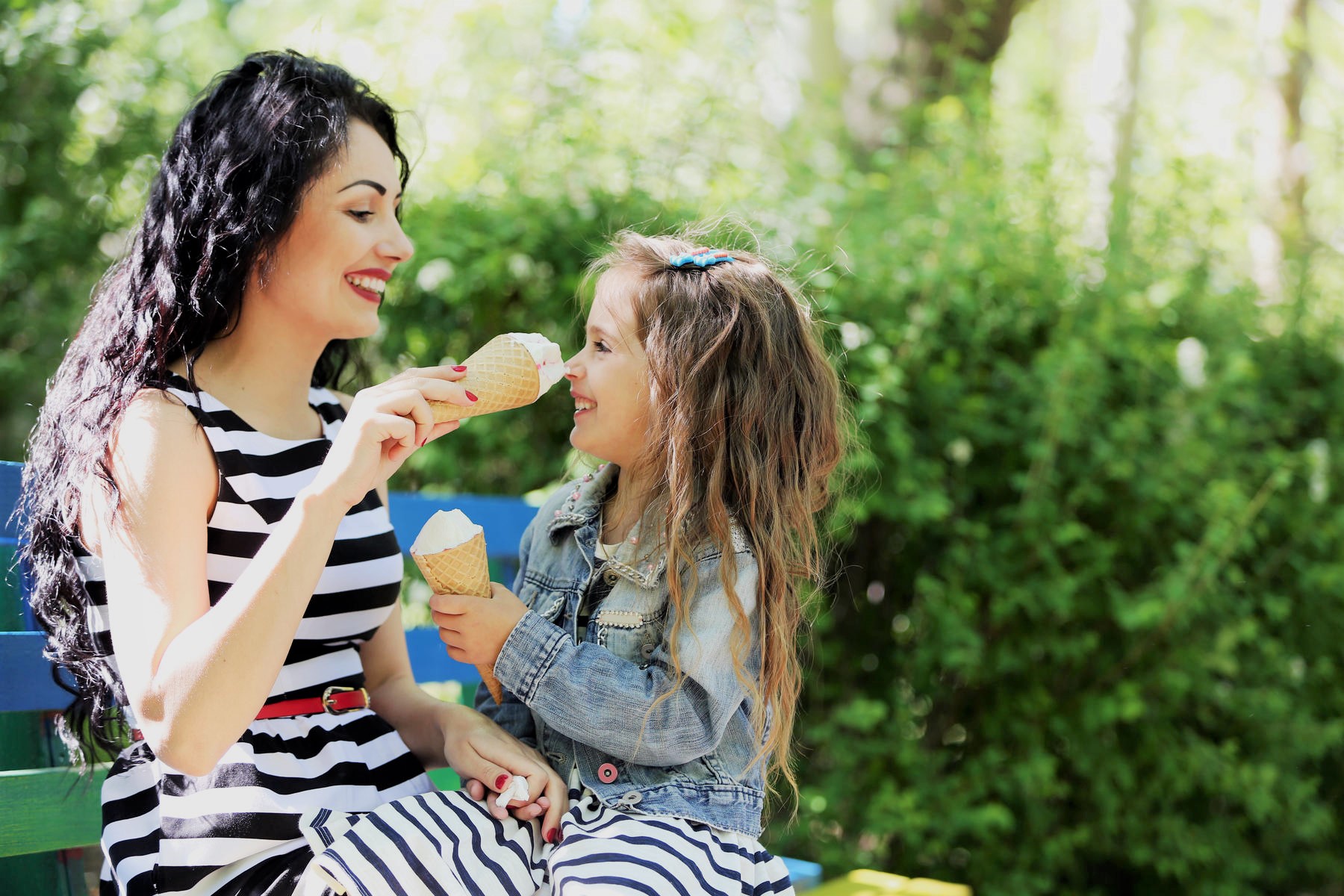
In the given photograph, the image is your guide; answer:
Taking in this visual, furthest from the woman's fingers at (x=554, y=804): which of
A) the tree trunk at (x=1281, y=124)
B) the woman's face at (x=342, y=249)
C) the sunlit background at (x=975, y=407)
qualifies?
the tree trunk at (x=1281, y=124)

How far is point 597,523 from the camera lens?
200 cm

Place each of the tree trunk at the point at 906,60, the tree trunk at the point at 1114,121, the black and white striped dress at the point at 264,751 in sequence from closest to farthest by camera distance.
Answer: the black and white striped dress at the point at 264,751
the tree trunk at the point at 1114,121
the tree trunk at the point at 906,60

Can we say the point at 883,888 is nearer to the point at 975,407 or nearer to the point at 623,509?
the point at 623,509

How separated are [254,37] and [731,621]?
1049 centimetres

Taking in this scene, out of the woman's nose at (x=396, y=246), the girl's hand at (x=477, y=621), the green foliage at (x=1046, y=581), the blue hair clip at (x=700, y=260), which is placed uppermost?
the woman's nose at (x=396, y=246)

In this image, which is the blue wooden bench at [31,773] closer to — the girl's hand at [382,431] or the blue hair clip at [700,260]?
the girl's hand at [382,431]

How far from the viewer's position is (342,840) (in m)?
1.49

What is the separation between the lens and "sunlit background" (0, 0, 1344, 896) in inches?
140

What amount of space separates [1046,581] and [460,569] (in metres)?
2.68

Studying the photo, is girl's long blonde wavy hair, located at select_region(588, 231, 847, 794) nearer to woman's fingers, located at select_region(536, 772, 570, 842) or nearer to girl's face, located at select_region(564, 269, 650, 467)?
girl's face, located at select_region(564, 269, 650, 467)

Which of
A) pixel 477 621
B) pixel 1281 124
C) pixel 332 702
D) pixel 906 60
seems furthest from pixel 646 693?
pixel 1281 124

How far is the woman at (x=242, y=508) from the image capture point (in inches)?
57.6

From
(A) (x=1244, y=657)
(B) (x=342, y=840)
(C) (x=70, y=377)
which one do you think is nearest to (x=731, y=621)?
(B) (x=342, y=840)

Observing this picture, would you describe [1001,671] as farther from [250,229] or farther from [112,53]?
[112,53]
